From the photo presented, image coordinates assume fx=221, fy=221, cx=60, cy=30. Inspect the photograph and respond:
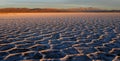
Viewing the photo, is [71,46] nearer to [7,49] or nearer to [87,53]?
[87,53]

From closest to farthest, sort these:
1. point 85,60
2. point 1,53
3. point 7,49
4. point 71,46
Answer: point 85,60 < point 1,53 < point 7,49 < point 71,46

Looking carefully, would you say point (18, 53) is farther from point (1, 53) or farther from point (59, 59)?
point (59, 59)

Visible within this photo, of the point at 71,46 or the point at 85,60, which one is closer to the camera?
the point at 85,60

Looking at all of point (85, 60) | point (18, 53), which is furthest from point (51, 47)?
point (85, 60)

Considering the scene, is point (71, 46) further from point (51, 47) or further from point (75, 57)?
point (75, 57)

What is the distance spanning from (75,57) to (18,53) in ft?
3.63

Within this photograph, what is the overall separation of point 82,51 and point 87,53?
0.19m

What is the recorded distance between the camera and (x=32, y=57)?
3.91 meters

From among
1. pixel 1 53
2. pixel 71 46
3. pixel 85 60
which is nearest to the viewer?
pixel 85 60

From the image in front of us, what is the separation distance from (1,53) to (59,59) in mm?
1173

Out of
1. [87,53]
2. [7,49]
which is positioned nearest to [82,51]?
[87,53]

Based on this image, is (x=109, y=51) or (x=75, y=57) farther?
(x=109, y=51)

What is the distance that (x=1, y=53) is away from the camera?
4.19 m

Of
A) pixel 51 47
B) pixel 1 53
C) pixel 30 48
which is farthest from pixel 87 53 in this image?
pixel 1 53
